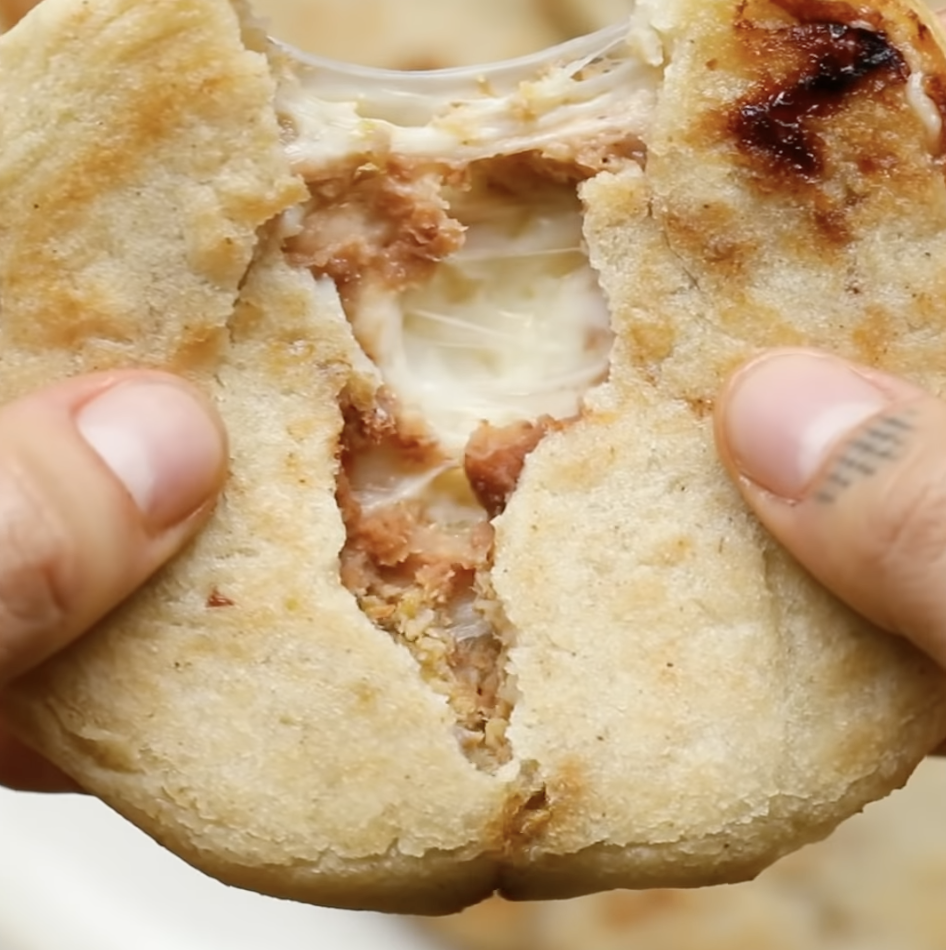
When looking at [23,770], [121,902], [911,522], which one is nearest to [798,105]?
[911,522]

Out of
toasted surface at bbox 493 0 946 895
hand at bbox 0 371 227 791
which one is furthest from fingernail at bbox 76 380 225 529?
toasted surface at bbox 493 0 946 895

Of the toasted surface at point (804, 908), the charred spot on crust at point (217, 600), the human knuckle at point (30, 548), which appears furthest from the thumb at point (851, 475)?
the toasted surface at point (804, 908)

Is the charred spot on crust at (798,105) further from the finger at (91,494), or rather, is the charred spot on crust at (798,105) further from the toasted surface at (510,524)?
the finger at (91,494)

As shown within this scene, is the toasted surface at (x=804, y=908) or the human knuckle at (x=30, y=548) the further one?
the toasted surface at (x=804, y=908)

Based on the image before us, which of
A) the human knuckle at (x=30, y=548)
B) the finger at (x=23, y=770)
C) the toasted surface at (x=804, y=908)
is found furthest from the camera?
the toasted surface at (x=804, y=908)

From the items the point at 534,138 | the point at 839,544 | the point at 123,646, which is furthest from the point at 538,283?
the point at 123,646

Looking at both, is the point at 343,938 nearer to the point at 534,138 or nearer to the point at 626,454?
the point at 626,454

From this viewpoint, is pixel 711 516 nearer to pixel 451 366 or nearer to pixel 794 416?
pixel 794 416
